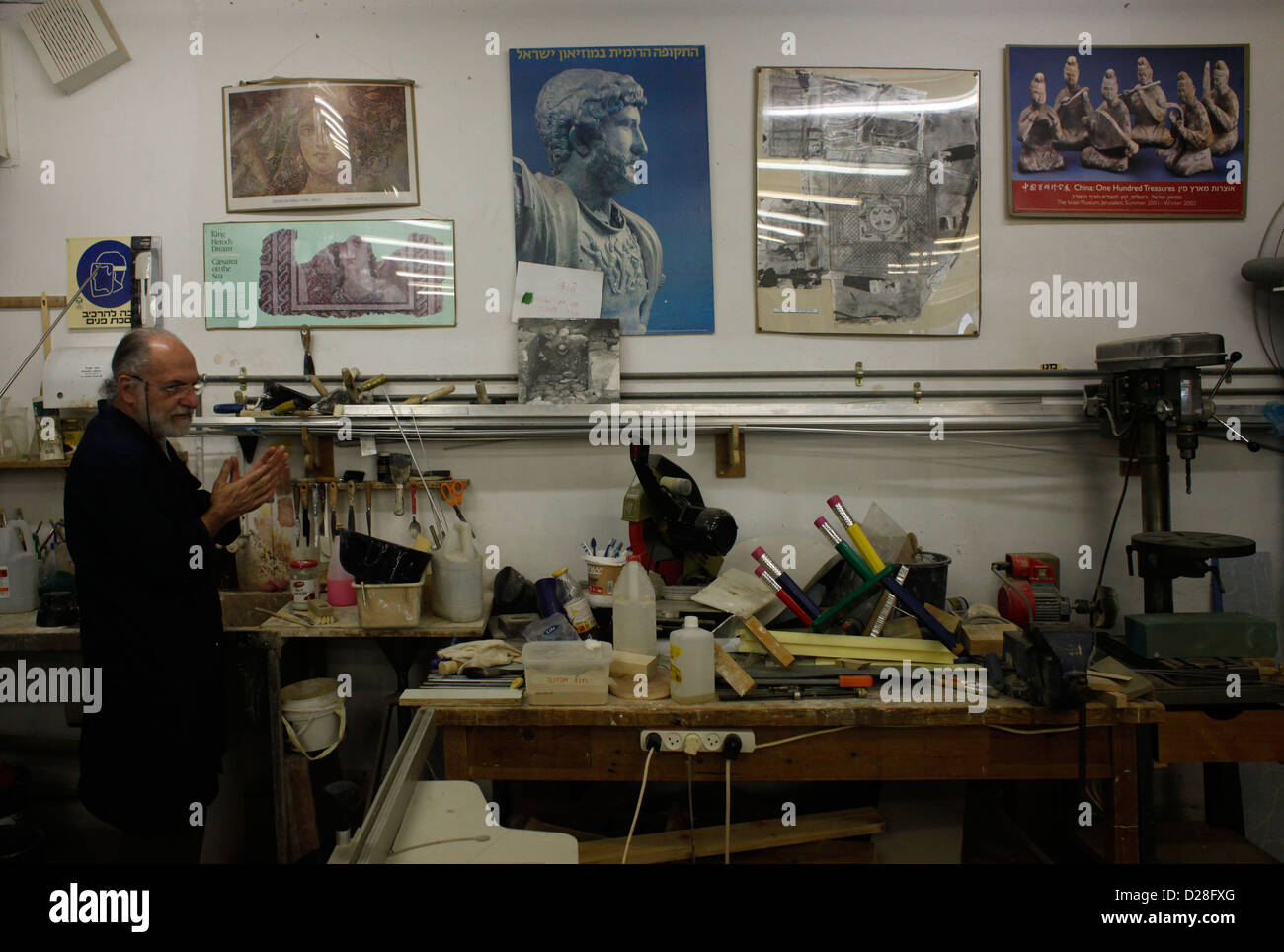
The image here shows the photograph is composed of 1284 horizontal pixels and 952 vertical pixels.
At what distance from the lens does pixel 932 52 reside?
2.39 meters

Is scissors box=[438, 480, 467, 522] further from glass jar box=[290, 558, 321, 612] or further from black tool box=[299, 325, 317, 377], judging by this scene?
black tool box=[299, 325, 317, 377]

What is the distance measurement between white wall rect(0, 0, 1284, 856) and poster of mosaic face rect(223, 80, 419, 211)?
6cm

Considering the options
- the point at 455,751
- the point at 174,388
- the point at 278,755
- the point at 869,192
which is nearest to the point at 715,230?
the point at 869,192

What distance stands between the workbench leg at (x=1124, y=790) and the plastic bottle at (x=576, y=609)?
1268 millimetres

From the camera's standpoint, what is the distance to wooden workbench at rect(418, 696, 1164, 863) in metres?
1.60

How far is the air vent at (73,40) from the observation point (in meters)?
2.39

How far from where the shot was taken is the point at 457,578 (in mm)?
2053

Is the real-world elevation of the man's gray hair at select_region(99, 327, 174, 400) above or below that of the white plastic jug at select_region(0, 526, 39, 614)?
above

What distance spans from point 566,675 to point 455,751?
12.1 inches

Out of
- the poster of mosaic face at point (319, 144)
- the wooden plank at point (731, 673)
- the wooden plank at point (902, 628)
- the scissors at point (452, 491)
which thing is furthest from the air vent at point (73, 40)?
the wooden plank at point (902, 628)

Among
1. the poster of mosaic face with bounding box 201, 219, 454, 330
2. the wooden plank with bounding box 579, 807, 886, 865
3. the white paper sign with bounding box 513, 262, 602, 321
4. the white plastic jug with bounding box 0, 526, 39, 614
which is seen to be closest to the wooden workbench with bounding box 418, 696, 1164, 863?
the wooden plank with bounding box 579, 807, 886, 865

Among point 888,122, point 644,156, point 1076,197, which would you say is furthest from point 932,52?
point 644,156

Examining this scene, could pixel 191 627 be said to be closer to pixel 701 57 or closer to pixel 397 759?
pixel 397 759

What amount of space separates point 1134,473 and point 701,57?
6.66 feet
